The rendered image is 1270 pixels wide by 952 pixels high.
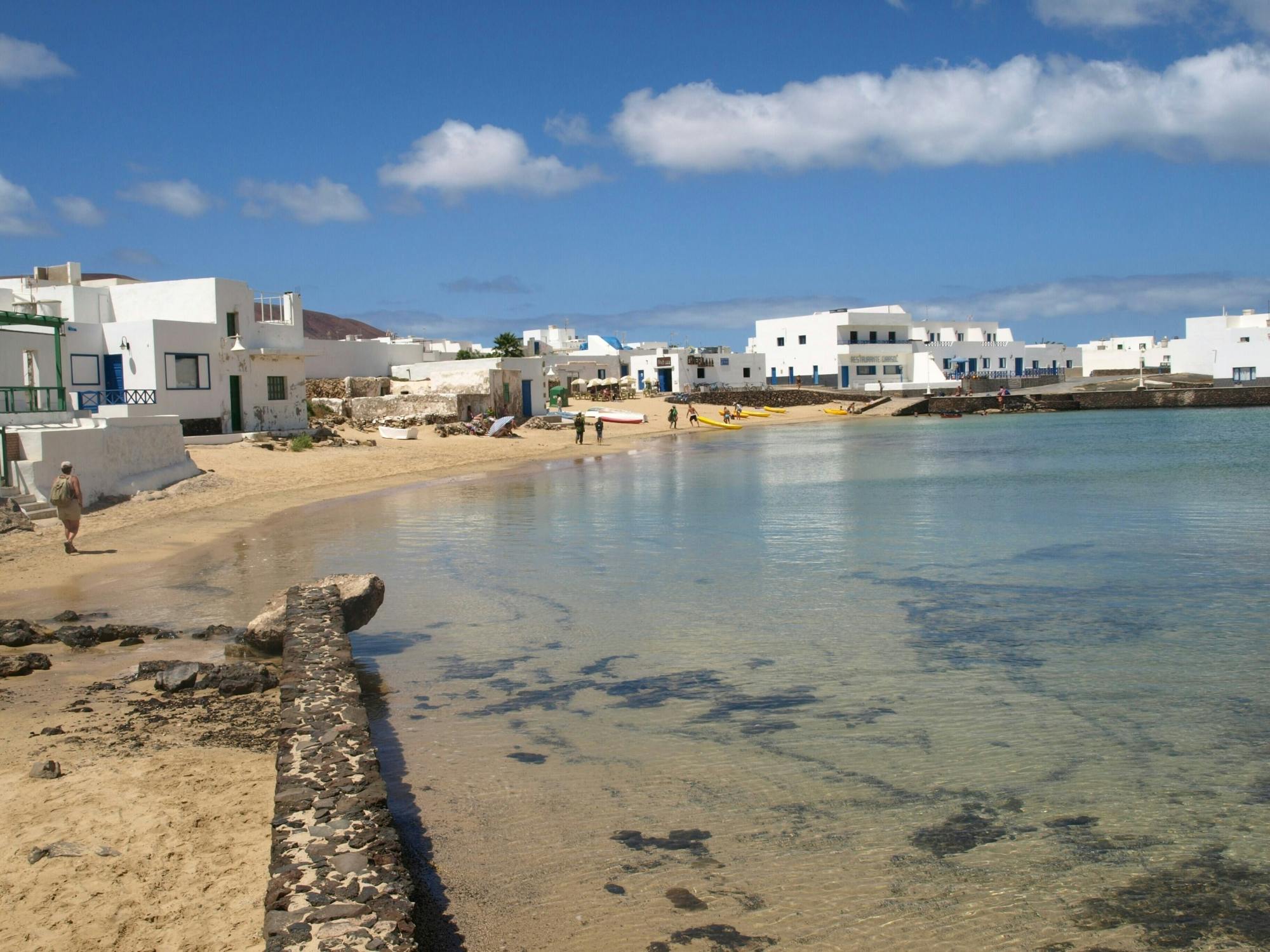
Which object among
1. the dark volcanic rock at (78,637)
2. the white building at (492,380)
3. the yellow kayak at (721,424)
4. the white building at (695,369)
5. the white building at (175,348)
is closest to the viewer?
the dark volcanic rock at (78,637)

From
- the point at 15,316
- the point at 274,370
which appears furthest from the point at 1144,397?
the point at 15,316

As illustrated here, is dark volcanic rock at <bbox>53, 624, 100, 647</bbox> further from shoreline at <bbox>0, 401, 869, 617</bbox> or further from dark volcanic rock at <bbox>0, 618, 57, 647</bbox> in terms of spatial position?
shoreline at <bbox>0, 401, 869, 617</bbox>

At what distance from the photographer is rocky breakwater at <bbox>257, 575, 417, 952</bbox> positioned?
4648 millimetres

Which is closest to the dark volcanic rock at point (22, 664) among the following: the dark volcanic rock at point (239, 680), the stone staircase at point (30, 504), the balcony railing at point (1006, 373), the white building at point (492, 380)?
the dark volcanic rock at point (239, 680)

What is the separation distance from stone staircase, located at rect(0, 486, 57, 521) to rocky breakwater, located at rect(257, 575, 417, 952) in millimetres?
13659

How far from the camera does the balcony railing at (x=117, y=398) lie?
99.5 ft

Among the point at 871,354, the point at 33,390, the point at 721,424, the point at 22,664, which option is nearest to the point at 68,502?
the point at 33,390

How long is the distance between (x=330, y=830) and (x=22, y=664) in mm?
6274

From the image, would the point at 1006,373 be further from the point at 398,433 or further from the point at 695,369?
the point at 398,433

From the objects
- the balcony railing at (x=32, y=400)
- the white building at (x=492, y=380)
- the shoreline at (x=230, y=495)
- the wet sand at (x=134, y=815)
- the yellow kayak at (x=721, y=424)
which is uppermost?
the white building at (x=492, y=380)

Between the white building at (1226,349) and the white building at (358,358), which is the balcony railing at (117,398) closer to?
the white building at (358,358)

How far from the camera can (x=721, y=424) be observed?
6456cm

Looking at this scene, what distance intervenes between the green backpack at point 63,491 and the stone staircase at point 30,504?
9.61 feet

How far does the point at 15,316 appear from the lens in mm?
22719
